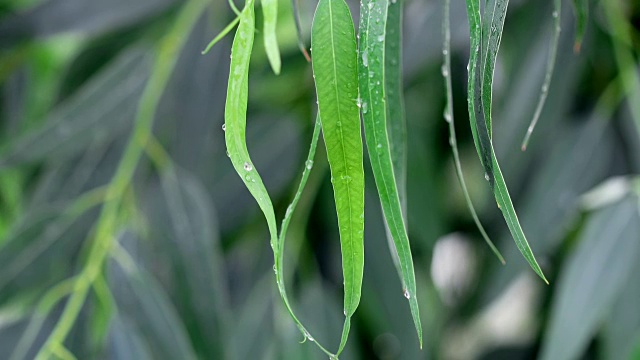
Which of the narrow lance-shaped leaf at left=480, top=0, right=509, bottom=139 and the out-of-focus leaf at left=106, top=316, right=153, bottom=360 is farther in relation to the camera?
the out-of-focus leaf at left=106, top=316, right=153, bottom=360

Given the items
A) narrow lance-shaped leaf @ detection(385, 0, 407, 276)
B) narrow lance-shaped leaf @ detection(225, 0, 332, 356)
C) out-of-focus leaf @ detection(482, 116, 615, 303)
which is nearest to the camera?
narrow lance-shaped leaf @ detection(225, 0, 332, 356)

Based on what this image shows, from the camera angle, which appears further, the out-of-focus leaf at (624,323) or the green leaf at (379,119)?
the out-of-focus leaf at (624,323)

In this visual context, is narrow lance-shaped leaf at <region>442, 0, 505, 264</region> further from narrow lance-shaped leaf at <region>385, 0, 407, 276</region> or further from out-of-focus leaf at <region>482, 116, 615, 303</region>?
out-of-focus leaf at <region>482, 116, 615, 303</region>

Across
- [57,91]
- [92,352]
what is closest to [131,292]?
[92,352]

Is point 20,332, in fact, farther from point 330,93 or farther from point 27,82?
point 330,93

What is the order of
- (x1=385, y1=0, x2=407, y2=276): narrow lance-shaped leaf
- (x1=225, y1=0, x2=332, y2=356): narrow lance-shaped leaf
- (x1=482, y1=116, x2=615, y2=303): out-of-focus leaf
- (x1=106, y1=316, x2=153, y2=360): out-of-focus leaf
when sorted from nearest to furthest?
(x1=225, y1=0, x2=332, y2=356): narrow lance-shaped leaf, (x1=385, y1=0, x2=407, y2=276): narrow lance-shaped leaf, (x1=106, y1=316, x2=153, y2=360): out-of-focus leaf, (x1=482, y1=116, x2=615, y2=303): out-of-focus leaf

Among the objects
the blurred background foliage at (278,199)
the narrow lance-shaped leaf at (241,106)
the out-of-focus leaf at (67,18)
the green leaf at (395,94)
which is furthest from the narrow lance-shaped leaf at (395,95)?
the out-of-focus leaf at (67,18)

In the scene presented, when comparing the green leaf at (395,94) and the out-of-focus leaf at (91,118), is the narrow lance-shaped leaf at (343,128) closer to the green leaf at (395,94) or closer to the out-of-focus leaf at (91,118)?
the green leaf at (395,94)

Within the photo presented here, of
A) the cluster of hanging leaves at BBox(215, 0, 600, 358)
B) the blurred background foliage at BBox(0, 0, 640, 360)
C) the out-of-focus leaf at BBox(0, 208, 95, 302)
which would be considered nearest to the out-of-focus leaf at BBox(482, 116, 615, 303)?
the blurred background foliage at BBox(0, 0, 640, 360)
